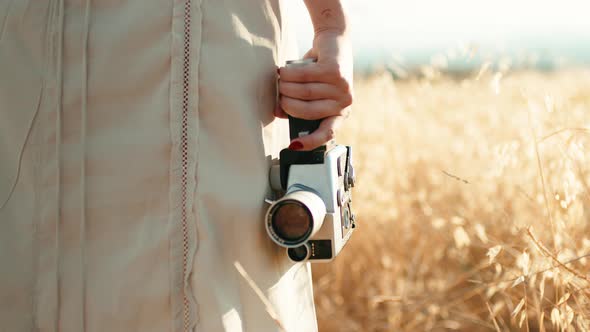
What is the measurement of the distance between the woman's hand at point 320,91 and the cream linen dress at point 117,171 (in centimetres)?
13

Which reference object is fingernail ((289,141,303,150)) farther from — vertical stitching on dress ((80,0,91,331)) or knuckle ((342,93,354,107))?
vertical stitching on dress ((80,0,91,331))

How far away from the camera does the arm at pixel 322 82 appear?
0.99 meters

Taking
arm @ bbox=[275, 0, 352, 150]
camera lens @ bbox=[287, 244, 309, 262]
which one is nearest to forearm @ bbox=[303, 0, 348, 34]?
arm @ bbox=[275, 0, 352, 150]

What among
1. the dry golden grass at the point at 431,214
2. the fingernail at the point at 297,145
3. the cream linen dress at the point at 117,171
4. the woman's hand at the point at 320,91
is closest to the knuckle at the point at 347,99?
the woman's hand at the point at 320,91

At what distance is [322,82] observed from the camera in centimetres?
100

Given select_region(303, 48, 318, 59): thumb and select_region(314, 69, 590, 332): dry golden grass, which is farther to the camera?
select_region(314, 69, 590, 332): dry golden grass

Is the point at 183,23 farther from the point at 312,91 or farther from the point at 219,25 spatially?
the point at 312,91

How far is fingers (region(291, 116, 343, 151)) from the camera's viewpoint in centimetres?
99

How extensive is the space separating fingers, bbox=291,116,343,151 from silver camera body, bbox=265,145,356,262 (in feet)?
0.04

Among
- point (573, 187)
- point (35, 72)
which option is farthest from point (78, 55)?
point (573, 187)

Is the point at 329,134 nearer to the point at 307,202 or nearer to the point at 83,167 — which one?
the point at 307,202

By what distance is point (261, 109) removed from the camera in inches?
38.7

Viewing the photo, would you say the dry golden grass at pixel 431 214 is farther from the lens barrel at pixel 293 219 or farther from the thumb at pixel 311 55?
the lens barrel at pixel 293 219

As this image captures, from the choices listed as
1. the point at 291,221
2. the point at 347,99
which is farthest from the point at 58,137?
the point at 347,99
